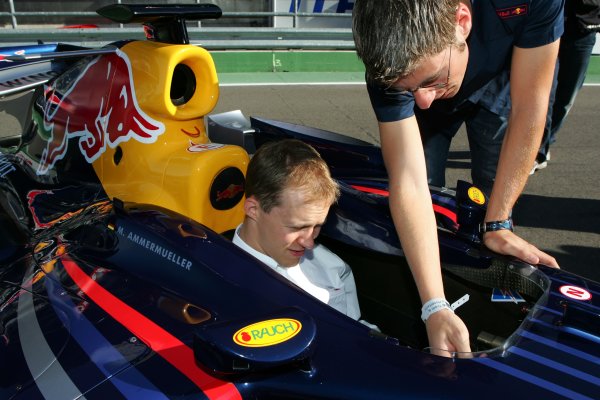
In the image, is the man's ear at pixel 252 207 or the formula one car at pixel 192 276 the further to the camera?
the man's ear at pixel 252 207

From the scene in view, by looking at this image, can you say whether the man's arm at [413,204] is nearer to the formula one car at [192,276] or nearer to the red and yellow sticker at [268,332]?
the formula one car at [192,276]

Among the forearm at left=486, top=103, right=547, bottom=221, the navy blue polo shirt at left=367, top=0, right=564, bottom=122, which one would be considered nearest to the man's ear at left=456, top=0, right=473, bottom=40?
the navy blue polo shirt at left=367, top=0, right=564, bottom=122

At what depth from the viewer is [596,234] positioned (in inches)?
164

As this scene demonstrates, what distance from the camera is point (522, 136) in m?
2.03

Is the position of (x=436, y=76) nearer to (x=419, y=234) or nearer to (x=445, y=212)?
(x=419, y=234)

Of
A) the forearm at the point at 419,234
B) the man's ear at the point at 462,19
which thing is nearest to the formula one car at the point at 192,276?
the forearm at the point at 419,234

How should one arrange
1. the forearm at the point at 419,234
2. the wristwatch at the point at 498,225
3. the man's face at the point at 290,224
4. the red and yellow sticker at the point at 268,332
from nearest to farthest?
the red and yellow sticker at the point at 268,332 < the forearm at the point at 419,234 < the man's face at the point at 290,224 < the wristwatch at the point at 498,225

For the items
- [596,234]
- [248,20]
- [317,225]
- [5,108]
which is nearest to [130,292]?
[317,225]

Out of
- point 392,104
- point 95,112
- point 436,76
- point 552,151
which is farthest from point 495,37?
point 552,151

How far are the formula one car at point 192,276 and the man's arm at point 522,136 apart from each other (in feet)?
0.21

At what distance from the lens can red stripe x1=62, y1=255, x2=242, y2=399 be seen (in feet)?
4.74

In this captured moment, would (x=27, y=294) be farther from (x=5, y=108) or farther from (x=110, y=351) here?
(x=5, y=108)

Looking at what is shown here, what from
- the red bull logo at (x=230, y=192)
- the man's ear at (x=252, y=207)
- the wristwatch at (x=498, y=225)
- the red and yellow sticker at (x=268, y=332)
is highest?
the man's ear at (x=252, y=207)

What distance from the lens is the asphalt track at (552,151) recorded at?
13.5 ft
